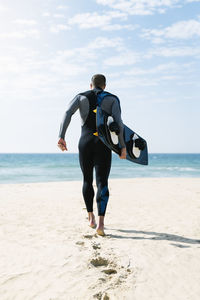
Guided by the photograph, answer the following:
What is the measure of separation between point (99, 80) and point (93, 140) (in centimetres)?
82

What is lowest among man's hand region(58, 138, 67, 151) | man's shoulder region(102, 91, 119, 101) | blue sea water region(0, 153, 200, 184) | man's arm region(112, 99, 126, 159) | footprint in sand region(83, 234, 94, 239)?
blue sea water region(0, 153, 200, 184)

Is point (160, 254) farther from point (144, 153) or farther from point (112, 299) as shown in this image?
point (144, 153)

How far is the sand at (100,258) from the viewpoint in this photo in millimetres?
2064

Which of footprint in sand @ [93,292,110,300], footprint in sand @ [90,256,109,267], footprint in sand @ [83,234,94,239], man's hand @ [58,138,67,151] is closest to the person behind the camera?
→ footprint in sand @ [93,292,110,300]

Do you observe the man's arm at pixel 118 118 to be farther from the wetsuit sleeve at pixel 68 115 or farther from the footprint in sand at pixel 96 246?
the footprint in sand at pixel 96 246

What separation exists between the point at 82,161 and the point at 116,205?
2.61m

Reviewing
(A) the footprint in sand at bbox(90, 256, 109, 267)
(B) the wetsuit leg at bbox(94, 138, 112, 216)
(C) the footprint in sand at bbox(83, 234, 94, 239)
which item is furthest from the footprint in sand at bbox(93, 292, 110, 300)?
(B) the wetsuit leg at bbox(94, 138, 112, 216)

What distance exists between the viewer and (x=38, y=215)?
15.7 ft

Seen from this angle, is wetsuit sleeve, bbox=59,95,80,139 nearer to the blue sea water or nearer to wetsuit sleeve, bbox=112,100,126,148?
wetsuit sleeve, bbox=112,100,126,148

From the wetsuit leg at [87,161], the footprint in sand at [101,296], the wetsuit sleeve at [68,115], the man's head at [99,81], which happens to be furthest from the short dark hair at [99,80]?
the footprint in sand at [101,296]

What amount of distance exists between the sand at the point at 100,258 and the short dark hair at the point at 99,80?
1.96m

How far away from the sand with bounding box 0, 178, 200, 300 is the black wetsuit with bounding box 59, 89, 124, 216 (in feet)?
2.05

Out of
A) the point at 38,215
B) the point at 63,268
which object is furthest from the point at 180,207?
the point at 63,268

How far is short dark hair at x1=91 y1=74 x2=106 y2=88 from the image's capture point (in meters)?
3.61
